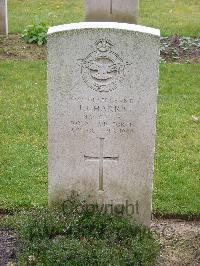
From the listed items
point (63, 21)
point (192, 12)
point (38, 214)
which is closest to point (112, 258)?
point (38, 214)

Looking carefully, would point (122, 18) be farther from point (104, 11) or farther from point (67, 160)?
point (67, 160)

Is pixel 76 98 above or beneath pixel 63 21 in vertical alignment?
beneath

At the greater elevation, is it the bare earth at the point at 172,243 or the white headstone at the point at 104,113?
the white headstone at the point at 104,113

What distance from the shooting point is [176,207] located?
586 cm

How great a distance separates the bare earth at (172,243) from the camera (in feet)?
16.5

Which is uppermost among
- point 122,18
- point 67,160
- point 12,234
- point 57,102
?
point 122,18

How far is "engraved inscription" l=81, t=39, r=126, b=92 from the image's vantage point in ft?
15.8

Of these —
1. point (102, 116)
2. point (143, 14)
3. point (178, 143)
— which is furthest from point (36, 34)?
point (102, 116)

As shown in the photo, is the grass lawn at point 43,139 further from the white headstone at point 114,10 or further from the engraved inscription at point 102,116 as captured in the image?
the white headstone at point 114,10

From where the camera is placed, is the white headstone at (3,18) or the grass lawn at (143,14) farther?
the grass lawn at (143,14)

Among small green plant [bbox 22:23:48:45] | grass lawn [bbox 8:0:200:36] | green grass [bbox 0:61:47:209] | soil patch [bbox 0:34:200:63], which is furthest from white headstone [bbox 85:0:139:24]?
green grass [bbox 0:61:47:209]

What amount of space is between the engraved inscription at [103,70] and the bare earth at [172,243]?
4.40 ft

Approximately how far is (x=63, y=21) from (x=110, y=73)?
7639mm

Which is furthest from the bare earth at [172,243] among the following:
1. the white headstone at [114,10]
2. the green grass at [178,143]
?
the white headstone at [114,10]
